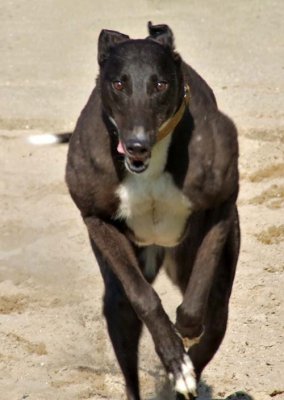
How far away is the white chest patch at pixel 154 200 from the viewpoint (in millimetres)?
5836

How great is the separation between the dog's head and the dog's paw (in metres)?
0.78

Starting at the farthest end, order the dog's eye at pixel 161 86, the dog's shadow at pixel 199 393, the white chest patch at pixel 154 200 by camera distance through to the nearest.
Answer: the dog's shadow at pixel 199 393, the white chest patch at pixel 154 200, the dog's eye at pixel 161 86

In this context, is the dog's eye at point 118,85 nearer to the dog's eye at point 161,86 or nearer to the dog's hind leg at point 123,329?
the dog's eye at point 161,86

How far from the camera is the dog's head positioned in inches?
216

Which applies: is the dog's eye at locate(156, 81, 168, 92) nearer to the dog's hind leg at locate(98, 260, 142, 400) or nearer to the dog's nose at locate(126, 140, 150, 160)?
the dog's nose at locate(126, 140, 150, 160)

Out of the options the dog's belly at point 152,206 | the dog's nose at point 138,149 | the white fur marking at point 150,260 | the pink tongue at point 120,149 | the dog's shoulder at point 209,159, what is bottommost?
the white fur marking at point 150,260

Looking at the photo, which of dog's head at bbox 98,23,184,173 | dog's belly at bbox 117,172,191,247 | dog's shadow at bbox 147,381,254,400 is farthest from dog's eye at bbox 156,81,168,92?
dog's shadow at bbox 147,381,254,400

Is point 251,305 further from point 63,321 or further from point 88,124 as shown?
point 88,124

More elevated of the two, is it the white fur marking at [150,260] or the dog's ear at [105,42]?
the dog's ear at [105,42]

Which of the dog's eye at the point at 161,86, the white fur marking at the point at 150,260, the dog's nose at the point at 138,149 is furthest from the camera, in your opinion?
the white fur marking at the point at 150,260

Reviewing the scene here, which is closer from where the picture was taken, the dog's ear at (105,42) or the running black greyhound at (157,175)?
the running black greyhound at (157,175)

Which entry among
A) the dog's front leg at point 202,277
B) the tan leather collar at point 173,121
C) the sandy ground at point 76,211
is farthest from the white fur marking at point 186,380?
the sandy ground at point 76,211

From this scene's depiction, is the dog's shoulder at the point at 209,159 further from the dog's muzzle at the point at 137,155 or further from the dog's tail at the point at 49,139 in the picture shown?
the dog's tail at the point at 49,139

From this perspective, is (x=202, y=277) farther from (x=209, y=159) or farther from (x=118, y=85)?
(x=118, y=85)
